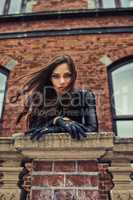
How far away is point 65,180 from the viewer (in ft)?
9.56

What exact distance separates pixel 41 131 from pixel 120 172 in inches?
39.5

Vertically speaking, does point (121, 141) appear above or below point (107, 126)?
below

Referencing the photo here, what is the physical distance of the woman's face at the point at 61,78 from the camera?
12.6 feet

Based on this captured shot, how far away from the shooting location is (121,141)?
3266mm

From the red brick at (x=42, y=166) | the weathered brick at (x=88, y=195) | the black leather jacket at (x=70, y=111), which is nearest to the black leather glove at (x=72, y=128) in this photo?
the black leather jacket at (x=70, y=111)

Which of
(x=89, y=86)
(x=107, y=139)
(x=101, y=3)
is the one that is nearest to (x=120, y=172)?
(x=107, y=139)

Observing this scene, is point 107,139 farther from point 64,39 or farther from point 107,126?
point 64,39

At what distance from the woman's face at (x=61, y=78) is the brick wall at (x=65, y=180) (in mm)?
1107

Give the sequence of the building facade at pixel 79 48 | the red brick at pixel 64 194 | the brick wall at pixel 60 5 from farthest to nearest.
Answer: the brick wall at pixel 60 5 → the building facade at pixel 79 48 → the red brick at pixel 64 194

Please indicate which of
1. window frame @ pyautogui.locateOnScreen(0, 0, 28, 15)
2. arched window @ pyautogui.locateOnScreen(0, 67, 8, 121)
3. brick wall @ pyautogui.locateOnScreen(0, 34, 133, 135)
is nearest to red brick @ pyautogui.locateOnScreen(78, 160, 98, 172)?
brick wall @ pyautogui.locateOnScreen(0, 34, 133, 135)

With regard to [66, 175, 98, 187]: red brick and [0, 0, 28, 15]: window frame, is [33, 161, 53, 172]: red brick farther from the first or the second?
[0, 0, 28, 15]: window frame

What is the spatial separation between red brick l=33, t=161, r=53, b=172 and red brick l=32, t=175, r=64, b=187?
3.3 inches

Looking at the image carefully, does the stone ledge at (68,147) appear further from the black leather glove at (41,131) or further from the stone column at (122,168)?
the stone column at (122,168)

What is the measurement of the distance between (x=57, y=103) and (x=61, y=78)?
347mm
